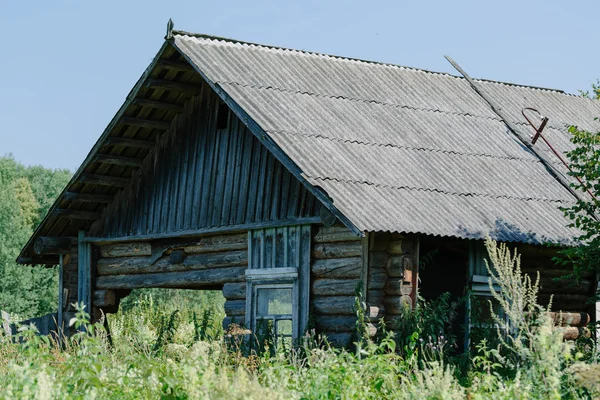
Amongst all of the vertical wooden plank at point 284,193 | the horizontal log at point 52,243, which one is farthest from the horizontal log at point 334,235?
the horizontal log at point 52,243

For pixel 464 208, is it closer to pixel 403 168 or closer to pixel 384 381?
pixel 403 168

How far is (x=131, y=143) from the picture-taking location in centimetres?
1736

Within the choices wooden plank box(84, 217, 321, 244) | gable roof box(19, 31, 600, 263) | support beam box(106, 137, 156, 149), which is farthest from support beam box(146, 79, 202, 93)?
wooden plank box(84, 217, 321, 244)

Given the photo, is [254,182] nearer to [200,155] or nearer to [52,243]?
[200,155]

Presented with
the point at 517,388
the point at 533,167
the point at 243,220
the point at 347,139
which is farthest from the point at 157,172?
the point at 517,388

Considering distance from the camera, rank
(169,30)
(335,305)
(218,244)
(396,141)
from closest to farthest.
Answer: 1. (335,305)
2. (169,30)
3. (396,141)
4. (218,244)

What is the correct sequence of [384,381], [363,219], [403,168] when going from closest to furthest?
1. [384,381]
2. [363,219]
3. [403,168]

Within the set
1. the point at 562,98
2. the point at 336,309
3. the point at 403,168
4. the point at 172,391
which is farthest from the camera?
the point at 562,98

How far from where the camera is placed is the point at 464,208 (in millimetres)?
14633

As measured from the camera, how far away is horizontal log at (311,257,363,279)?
1388 cm

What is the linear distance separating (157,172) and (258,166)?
274 centimetres

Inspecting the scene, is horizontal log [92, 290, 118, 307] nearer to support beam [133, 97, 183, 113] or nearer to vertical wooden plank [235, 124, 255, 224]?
support beam [133, 97, 183, 113]

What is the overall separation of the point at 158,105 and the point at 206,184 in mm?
1493

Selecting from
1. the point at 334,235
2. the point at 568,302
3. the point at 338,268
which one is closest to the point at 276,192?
the point at 334,235
